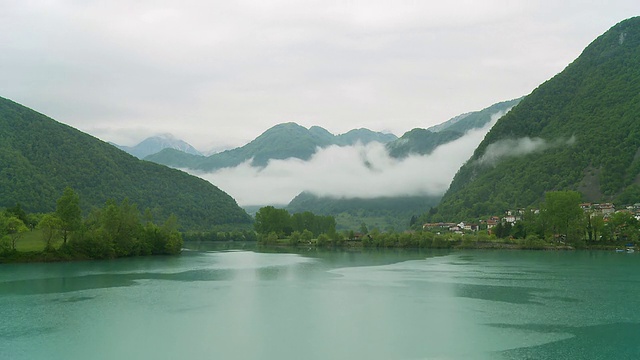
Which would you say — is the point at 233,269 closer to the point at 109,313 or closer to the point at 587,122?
the point at 109,313

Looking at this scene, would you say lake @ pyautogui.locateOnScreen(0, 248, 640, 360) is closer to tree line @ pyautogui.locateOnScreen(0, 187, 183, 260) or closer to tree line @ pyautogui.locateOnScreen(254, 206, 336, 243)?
tree line @ pyautogui.locateOnScreen(0, 187, 183, 260)

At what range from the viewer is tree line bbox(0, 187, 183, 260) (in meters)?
79.9

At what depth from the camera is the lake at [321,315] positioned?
30.9m

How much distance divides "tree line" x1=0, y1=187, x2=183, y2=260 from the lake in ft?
38.5

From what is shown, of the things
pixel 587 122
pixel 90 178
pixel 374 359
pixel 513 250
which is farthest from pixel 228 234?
pixel 374 359

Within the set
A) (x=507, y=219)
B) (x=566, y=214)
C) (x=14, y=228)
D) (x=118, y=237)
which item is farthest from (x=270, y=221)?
(x=14, y=228)

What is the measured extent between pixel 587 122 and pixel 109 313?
19301 centimetres

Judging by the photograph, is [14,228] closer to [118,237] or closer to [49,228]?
[49,228]

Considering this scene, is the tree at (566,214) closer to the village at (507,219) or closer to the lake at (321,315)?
the village at (507,219)

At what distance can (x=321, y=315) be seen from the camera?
40.7m

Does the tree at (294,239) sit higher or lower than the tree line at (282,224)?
lower

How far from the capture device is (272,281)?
62.3 metres

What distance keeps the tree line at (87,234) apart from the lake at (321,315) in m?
11.7

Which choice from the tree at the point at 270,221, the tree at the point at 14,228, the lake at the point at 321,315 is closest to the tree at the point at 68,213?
the tree at the point at 14,228
